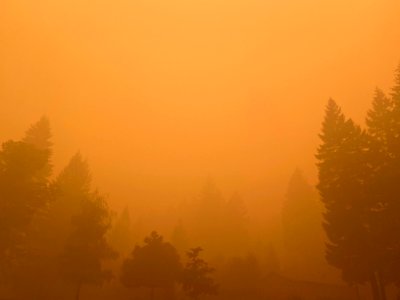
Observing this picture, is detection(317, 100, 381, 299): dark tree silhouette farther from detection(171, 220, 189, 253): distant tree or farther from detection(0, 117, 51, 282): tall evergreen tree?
detection(171, 220, 189, 253): distant tree

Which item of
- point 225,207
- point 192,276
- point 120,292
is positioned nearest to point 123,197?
point 225,207

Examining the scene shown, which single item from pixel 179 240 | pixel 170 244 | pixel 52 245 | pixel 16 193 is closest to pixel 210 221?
pixel 179 240

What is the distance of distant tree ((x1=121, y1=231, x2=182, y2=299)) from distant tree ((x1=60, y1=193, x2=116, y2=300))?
200 centimetres

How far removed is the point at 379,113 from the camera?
31.7 metres

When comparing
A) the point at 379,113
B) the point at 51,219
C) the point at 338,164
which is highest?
the point at 379,113

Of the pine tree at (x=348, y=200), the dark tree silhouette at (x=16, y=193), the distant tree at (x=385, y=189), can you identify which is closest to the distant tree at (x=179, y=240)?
the pine tree at (x=348, y=200)

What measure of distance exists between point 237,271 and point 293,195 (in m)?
26.7

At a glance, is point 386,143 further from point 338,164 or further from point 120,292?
point 120,292

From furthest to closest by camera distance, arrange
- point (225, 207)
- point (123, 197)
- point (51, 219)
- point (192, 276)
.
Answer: point (123, 197)
point (225, 207)
point (51, 219)
point (192, 276)

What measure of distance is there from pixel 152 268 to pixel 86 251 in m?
5.94

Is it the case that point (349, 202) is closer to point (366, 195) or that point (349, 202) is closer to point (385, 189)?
point (366, 195)

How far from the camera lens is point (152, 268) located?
36.0m

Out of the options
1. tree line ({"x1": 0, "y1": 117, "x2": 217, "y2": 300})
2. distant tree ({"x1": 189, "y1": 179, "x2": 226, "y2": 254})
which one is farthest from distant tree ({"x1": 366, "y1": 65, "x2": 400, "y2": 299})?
distant tree ({"x1": 189, "y1": 179, "x2": 226, "y2": 254})

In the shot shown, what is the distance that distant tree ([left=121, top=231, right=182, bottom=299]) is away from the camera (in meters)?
35.8
